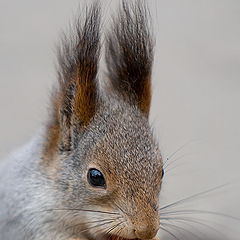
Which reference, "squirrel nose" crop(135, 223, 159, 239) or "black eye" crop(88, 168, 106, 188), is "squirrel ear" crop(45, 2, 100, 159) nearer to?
"black eye" crop(88, 168, 106, 188)

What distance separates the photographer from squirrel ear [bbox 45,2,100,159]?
1558 mm

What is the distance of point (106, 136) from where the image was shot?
5.21 feet

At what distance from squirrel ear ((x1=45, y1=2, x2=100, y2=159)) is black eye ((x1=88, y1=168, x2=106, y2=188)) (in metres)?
0.09

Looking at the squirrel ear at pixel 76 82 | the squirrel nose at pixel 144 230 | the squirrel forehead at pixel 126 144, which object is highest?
the squirrel ear at pixel 76 82

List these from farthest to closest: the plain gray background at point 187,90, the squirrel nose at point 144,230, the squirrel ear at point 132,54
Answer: the plain gray background at point 187,90 < the squirrel ear at point 132,54 < the squirrel nose at point 144,230

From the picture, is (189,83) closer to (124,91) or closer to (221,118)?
(221,118)

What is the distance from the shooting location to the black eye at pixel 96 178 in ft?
5.02

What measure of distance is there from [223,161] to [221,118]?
28cm

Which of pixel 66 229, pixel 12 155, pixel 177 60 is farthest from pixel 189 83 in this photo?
pixel 66 229

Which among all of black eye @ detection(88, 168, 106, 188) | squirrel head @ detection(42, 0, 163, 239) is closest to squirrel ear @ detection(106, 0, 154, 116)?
squirrel head @ detection(42, 0, 163, 239)

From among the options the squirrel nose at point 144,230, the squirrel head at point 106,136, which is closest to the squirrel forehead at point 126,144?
the squirrel head at point 106,136

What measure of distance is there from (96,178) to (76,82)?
192mm

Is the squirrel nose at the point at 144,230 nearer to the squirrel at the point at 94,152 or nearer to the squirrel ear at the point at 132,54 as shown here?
the squirrel at the point at 94,152

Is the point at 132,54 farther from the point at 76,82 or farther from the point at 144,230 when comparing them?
the point at 144,230
